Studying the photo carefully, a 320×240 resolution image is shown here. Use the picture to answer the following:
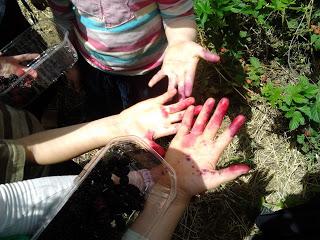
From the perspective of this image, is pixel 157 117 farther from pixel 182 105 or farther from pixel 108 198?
pixel 108 198

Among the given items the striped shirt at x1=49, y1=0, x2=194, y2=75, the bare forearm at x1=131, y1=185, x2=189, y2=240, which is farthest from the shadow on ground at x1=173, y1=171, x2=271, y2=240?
the bare forearm at x1=131, y1=185, x2=189, y2=240

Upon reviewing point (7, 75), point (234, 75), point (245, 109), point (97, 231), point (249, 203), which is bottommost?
point (249, 203)

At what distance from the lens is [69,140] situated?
140cm

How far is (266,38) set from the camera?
2338mm

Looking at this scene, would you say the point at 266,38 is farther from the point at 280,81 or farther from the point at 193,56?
the point at 193,56

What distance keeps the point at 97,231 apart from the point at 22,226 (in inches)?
7.0

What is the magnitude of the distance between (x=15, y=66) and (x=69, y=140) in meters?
0.45

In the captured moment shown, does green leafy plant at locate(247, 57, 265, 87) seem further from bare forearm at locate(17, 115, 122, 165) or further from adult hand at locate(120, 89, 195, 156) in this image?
bare forearm at locate(17, 115, 122, 165)

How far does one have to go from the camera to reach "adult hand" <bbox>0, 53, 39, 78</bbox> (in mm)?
1596

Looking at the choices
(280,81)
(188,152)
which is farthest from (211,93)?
(188,152)

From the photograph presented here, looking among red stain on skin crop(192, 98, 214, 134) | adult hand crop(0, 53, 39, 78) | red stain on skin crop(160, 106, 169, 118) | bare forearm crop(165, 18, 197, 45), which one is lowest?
red stain on skin crop(192, 98, 214, 134)

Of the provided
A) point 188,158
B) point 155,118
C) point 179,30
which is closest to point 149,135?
point 155,118

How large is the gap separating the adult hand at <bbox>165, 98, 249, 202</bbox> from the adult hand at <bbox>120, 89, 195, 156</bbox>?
0.13 feet

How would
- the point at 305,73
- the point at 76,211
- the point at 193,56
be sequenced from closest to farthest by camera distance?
the point at 76,211 < the point at 193,56 < the point at 305,73
